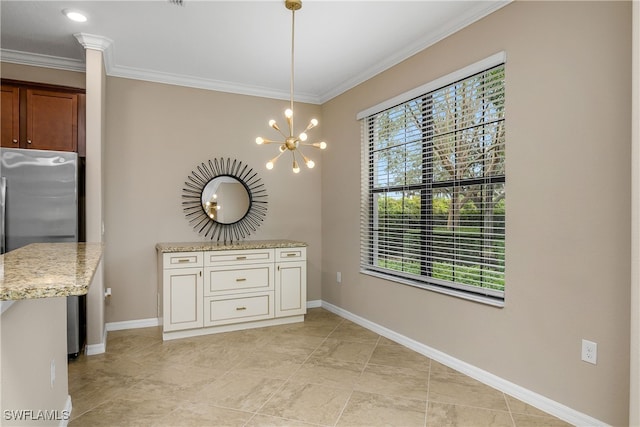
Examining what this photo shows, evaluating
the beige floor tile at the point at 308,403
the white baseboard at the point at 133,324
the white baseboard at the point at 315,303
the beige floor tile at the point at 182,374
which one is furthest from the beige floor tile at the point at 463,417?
the white baseboard at the point at 133,324

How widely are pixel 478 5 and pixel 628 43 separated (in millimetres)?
1034

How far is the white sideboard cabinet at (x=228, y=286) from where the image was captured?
360 cm

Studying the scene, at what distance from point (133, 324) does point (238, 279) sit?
3.98 feet

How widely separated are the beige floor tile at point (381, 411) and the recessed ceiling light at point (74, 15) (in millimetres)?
3347

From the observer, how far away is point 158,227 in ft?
13.4

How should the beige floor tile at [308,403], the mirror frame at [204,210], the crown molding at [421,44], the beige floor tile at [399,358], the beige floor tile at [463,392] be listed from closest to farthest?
the beige floor tile at [308,403]
the beige floor tile at [463,392]
the crown molding at [421,44]
the beige floor tile at [399,358]
the mirror frame at [204,210]

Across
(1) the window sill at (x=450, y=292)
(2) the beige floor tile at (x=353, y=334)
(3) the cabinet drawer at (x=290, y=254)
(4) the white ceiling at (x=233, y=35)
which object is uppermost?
(4) the white ceiling at (x=233, y=35)

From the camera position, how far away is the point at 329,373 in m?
2.87

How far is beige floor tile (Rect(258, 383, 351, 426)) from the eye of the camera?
226cm

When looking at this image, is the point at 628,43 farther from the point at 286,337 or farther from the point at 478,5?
the point at 286,337

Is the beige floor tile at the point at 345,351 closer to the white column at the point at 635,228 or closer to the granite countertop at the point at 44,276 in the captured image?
the white column at the point at 635,228

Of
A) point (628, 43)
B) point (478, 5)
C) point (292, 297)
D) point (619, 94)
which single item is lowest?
point (292, 297)

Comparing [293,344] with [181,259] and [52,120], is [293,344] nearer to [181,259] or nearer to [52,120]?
[181,259]

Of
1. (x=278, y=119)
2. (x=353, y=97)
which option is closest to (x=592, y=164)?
(x=353, y=97)
